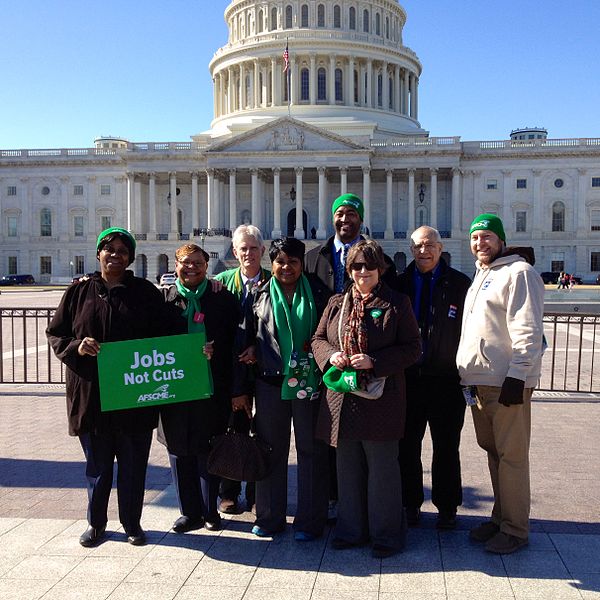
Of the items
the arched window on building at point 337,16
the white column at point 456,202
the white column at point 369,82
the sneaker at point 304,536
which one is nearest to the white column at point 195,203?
the white column at point 369,82

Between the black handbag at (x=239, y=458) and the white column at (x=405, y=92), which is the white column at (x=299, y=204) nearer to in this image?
the white column at (x=405, y=92)

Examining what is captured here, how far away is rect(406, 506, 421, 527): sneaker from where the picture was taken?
238 inches

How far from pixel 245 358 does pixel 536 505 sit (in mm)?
3281

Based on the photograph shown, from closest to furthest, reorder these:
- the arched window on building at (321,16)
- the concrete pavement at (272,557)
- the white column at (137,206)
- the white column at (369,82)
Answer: the concrete pavement at (272,557), the white column at (137,206), the white column at (369,82), the arched window on building at (321,16)

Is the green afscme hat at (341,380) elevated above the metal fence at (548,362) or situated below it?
above

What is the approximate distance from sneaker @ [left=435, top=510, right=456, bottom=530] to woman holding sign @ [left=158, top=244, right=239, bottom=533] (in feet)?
6.63

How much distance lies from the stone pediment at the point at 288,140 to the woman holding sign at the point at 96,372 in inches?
2334

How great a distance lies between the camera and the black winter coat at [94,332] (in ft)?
18.3

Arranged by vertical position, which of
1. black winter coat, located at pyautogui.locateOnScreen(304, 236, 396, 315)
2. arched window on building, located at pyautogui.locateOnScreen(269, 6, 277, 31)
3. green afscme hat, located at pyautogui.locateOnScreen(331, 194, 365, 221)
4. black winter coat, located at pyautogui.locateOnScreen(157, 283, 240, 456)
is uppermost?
arched window on building, located at pyautogui.locateOnScreen(269, 6, 277, 31)

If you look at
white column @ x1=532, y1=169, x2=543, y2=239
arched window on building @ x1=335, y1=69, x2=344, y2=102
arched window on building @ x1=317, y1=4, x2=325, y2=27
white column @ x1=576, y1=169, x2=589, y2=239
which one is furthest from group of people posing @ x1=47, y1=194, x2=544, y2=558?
arched window on building @ x1=317, y1=4, x2=325, y2=27

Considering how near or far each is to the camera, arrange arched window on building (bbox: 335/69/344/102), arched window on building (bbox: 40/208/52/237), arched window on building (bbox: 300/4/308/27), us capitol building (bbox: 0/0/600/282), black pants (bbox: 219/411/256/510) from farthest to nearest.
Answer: arched window on building (bbox: 300/4/308/27), arched window on building (bbox: 335/69/344/102), arched window on building (bbox: 40/208/52/237), us capitol building (bbox: 0/0/600/282), black pants (bbox: 219/411/256/510)

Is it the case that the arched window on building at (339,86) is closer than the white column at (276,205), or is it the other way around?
the white column at (276,205)

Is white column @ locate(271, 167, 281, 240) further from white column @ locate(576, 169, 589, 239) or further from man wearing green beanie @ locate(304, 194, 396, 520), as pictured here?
man wearing green beanie @ locate(304, 194, 396, 520)

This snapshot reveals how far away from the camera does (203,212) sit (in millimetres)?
70312
